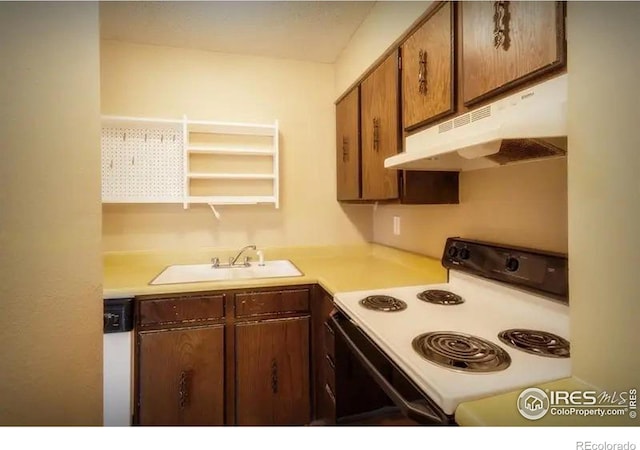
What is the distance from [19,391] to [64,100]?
52cm

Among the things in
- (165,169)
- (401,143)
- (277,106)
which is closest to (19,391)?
(401,143)

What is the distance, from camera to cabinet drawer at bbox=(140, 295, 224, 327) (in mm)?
1362

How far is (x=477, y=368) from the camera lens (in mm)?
669

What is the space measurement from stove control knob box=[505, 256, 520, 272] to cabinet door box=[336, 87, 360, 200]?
37.2 inches

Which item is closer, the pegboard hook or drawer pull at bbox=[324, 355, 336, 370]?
drawer pull at bbox=[324, 355, 336, 370]

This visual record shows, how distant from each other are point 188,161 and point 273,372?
4.69 feet

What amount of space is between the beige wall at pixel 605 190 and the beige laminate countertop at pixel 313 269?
888 mm

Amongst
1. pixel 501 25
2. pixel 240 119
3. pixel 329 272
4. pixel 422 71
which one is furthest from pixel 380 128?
pixel 240 119

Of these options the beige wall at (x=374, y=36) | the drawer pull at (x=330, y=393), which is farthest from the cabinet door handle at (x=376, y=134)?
the drawer pull at (x=330, y=393)

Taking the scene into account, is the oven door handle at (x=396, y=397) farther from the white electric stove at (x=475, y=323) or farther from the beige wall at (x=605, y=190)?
the beige wall at (x=605, y=190)

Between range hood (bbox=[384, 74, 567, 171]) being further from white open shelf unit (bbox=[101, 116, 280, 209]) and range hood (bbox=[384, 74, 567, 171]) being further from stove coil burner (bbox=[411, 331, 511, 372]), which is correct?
white open shelf unit (bbox=[101, 116, 280, 209])

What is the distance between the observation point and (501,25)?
2.83 ft

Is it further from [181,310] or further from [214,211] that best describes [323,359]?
[214,211]

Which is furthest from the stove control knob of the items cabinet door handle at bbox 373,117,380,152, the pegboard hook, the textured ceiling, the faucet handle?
the pegboard hook
